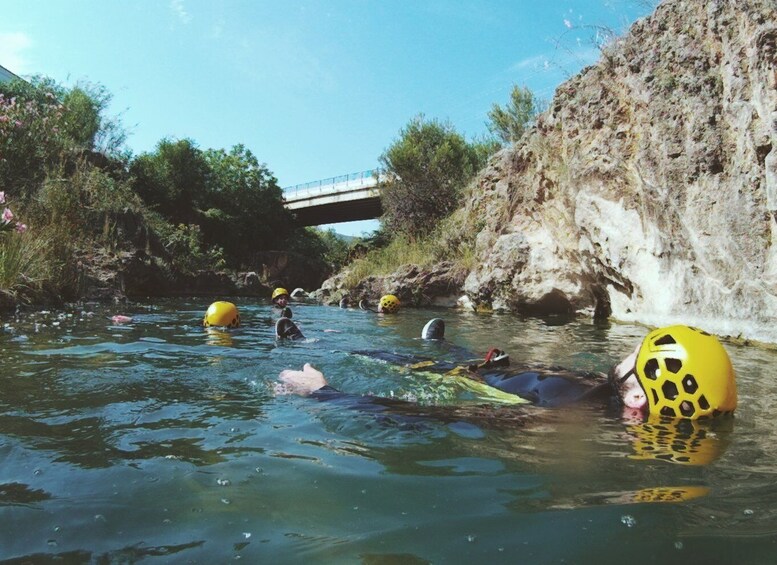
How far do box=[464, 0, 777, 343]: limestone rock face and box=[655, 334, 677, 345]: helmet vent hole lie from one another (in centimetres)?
462

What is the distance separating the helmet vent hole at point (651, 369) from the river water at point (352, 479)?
31 cm

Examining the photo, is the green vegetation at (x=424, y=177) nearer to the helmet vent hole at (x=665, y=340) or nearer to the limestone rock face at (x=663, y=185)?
the limestone rock face at (x=663, y=185)

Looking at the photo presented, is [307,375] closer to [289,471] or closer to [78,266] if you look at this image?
[289,471]

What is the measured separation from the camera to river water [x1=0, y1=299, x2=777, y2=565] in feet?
5.70

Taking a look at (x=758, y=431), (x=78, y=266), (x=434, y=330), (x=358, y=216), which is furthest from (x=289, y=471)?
(x=358, y=216)

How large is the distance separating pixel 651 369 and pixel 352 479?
208 centimetres

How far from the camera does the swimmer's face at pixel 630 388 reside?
11.4 ft

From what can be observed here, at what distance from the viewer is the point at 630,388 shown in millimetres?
3574

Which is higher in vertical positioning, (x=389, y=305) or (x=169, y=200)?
(x=169, y=200)

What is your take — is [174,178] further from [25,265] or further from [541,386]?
[541,386]

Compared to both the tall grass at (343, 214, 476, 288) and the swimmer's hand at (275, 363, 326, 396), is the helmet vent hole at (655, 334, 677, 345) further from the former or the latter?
the tall grass at (343, 214, 476, 288)

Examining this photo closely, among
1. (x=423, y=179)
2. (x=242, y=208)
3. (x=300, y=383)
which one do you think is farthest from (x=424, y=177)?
(x=300, y=383)

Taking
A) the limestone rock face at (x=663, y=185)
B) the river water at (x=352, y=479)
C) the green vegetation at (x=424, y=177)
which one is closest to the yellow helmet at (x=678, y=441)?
the river water at (x=352, y=479)

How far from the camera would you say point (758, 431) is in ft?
10.7
